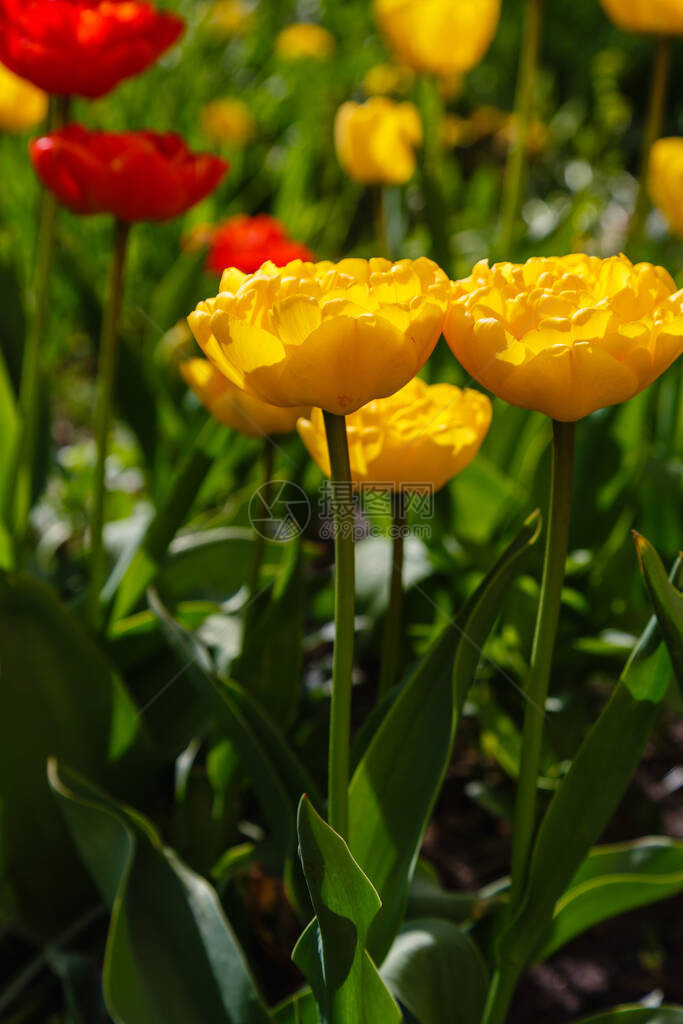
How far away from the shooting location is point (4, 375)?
124 centimetres

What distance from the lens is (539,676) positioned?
632 millimetres

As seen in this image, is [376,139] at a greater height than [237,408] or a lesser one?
greater

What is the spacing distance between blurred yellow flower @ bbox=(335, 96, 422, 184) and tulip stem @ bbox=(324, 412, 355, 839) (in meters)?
1.04

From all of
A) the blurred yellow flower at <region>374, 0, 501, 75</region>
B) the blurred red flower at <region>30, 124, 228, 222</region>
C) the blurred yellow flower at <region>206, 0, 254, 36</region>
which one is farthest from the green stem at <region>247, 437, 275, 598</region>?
the blurred yellow flower at <region>206, 0, 254, 36</region>

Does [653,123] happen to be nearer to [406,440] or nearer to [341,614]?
[406,440]

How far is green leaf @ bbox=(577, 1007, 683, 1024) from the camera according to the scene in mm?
713

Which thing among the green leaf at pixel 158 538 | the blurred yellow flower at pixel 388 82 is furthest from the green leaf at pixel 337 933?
the blurred yellow flower at pixel 388 82

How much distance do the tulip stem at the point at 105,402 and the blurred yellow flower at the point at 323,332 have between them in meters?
0.43

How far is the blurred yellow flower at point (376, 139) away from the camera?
1488 millimetres

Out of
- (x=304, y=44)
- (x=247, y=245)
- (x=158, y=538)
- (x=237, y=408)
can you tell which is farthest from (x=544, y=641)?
(x=304, y=44)

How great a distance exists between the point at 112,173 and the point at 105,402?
0.22m

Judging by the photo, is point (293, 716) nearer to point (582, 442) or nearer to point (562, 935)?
point (562, 935)

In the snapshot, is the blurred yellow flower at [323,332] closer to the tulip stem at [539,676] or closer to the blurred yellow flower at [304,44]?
the tulip stem at [539,676]

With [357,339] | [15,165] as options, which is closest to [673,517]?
[357,339]
